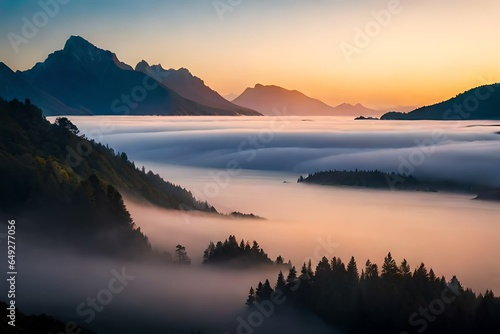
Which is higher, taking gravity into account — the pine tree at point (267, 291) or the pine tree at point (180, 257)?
the pine tree at point (180, 257)

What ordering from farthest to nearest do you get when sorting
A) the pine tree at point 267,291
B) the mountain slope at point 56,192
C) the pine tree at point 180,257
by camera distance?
1. the pine tree at point 180,257
2. the pine tree at point 267,291
3. the mountain slope at point 56,192

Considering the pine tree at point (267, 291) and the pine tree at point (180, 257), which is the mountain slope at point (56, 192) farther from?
the pine tree at point (267, 291)

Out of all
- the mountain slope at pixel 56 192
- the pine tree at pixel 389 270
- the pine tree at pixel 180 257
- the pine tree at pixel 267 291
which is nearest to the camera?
the mountain slope at pixel 56 192

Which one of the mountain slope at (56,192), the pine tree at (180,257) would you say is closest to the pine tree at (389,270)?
the pine tree at (180,257)

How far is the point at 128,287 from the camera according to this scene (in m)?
153

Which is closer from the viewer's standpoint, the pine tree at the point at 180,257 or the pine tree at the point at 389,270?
the pine tree at the point at 389,270

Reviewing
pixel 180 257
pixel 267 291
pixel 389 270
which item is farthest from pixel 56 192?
pixel 389 270

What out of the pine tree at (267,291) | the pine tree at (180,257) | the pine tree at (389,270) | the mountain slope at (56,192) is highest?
the mountain slope at (56,192)

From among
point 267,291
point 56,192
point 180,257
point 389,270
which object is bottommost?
point 267,291

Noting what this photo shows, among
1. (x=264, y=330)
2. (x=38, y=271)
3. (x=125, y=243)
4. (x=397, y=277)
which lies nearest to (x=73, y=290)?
(x=38, y=271)

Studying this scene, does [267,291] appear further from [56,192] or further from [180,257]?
[56,192]

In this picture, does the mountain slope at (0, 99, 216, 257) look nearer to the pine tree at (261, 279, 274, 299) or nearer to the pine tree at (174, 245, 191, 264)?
the pine tree at (174, 245, 191, 264)

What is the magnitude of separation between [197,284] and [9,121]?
2973 inches

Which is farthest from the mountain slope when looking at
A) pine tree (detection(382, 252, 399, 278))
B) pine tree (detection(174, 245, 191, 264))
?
pine tree (detection(382, 252, 399, 278))
